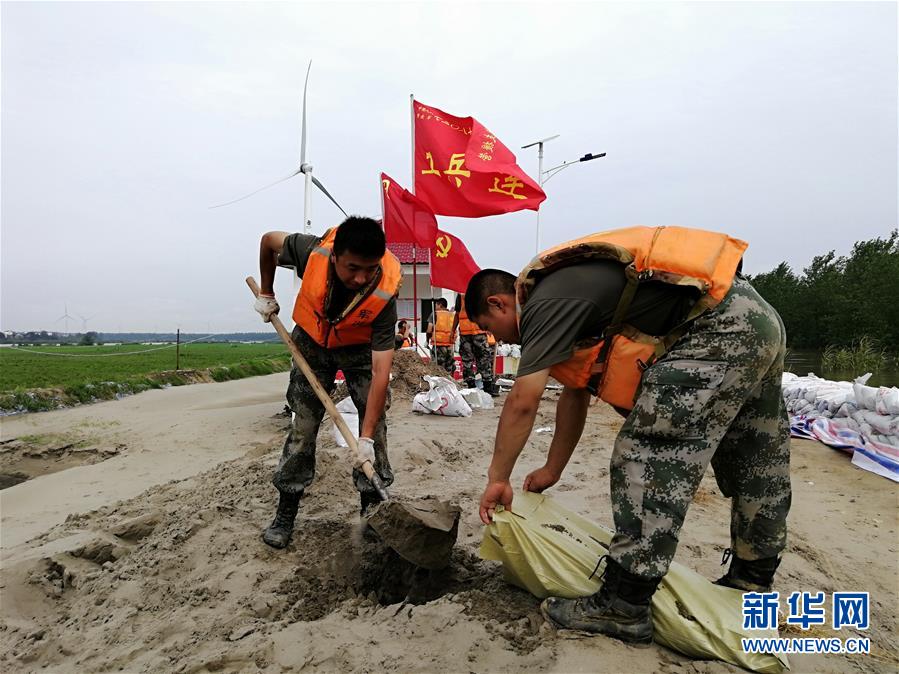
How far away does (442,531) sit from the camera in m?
2.07

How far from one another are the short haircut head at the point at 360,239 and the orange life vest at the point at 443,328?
7.56 m

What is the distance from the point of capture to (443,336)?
33.2 ft

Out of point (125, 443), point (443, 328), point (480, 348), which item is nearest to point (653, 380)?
point (125, 443)

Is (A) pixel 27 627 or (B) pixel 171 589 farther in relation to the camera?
(B) pixel 171 589

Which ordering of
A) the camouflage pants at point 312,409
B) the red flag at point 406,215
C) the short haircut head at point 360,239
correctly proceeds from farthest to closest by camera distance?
the red flag at point 406,215 → the camouflage pants at point 312,409 → the short haircut head at point 360,239

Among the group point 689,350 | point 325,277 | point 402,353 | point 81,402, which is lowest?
point 81,402

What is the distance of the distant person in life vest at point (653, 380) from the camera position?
5.14 feet

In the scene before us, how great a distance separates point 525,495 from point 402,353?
23.3 ft

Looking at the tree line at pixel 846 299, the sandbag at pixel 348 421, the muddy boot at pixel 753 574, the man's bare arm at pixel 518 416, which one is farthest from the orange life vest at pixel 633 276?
the tree line at pixel 846 299

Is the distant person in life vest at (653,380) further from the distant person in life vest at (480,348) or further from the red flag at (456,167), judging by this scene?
the distant person in life vest at (480,348)

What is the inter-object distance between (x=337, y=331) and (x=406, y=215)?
543 cm

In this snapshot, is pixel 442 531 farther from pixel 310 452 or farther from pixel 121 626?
pixel 121 626

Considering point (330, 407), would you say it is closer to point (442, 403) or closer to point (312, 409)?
point (312, 409)

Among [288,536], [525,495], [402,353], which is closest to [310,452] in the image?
[288,536]
